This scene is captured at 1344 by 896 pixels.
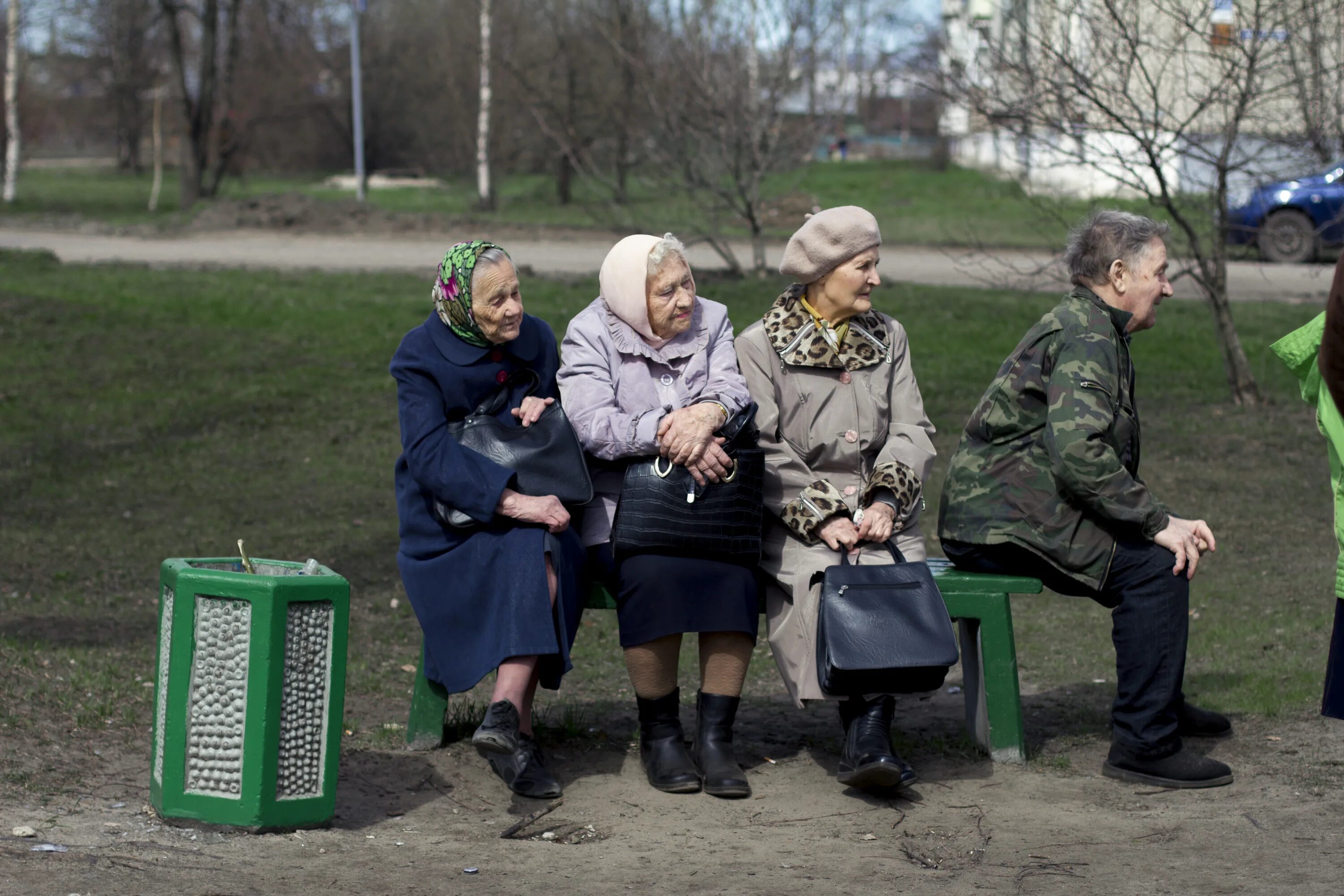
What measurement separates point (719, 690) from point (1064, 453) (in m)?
1.16

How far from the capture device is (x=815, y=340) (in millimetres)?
4480

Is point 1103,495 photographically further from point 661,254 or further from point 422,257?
point 422,257

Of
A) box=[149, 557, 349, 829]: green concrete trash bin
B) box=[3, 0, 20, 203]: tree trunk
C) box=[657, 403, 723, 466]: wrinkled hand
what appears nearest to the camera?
box=[149, 557, 349, 829]: green concrete trash bin

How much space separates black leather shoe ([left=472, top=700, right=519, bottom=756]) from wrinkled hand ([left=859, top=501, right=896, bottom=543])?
3.59 feet

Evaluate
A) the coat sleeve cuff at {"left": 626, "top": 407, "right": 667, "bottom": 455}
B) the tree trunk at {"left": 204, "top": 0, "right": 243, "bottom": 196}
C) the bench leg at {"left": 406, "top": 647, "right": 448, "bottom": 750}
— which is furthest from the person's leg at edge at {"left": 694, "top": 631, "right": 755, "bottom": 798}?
the tree trunk at {"left": 204, "top": 0, "right": 243, "bottom": 196}

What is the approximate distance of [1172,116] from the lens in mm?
9273

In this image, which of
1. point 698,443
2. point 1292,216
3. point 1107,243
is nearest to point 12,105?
point 1292,216

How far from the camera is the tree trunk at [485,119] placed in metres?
27.4

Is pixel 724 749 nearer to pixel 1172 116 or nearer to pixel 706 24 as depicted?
pixel 1172 116

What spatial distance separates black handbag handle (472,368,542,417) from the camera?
4352mm

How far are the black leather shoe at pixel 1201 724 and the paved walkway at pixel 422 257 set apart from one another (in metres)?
7.74

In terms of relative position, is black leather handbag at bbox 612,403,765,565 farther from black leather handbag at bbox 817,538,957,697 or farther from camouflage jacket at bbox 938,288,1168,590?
camouflage jacket at bbox 938,288,1168,590

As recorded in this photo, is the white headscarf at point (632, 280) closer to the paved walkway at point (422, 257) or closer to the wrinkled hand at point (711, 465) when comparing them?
the wrinkled hand at point (711, 465)

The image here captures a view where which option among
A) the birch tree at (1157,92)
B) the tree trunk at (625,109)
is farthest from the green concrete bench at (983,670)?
the tree trunk at (625,109)
